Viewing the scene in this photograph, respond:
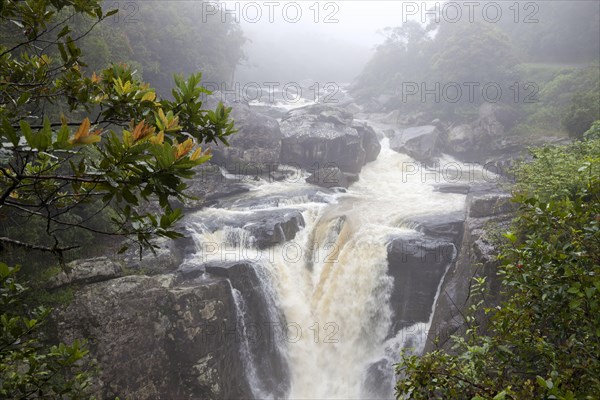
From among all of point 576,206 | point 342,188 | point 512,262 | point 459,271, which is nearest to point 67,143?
point 576,206

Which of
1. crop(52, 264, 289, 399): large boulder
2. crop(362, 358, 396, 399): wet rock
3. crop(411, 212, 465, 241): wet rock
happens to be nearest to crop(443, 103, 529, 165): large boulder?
crop(411, 212, 465, 241): wet rock

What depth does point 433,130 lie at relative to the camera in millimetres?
30172

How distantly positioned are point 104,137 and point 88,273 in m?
10.7

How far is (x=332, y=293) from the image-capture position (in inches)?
541

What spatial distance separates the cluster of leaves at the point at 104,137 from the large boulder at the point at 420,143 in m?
27.1

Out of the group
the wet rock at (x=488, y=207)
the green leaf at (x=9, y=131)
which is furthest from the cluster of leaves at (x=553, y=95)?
the green leaf at (x=9, y=131)

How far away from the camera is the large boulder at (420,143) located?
2825 cm

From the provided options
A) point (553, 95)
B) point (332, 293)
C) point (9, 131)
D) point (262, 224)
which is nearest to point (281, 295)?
point (332, 293)

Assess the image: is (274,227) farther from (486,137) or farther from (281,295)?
(486,137)

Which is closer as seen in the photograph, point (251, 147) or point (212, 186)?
point (212, 186)

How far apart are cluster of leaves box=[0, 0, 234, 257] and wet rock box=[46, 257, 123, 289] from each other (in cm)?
911

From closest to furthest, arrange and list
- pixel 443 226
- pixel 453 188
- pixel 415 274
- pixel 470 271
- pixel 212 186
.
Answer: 1. pixel 470 271
2. pixel 415 274
3. pixel 443 226
4. pixel 212 186
5. pixel 453 188

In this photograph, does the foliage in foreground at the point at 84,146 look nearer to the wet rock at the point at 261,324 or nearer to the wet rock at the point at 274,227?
the wet rock at the point at 261,324

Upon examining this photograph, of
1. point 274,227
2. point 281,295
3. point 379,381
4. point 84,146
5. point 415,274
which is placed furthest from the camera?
point 274,227
